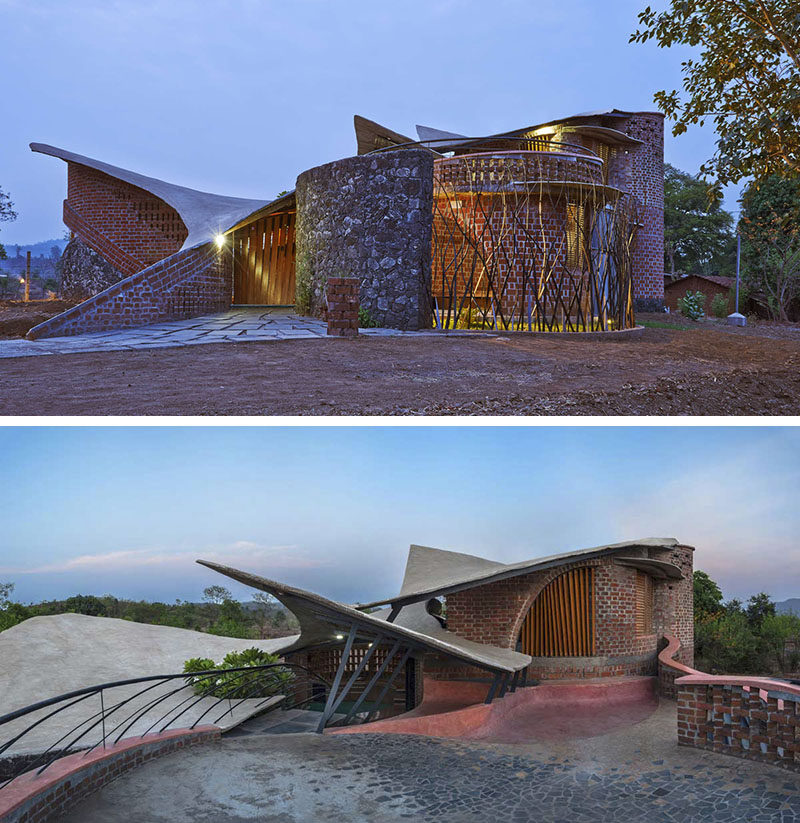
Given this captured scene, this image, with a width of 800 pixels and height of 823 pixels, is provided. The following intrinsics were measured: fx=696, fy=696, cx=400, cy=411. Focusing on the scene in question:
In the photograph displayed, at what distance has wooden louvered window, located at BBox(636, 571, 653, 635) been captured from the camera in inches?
420

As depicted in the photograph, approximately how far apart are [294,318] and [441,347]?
14.7 feet

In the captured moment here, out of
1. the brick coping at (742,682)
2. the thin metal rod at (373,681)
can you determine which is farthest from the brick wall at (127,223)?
the brick coping at (742,682)

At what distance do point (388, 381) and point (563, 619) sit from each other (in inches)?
203

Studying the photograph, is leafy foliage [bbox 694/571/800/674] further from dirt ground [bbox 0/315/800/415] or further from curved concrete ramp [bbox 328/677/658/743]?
dirt ground [bbox 0/315/800/415]

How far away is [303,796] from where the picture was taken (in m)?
5.05

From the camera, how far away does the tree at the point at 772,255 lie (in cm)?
2659

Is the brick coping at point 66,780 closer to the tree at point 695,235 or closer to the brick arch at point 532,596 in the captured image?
the brick arch at point 532,596

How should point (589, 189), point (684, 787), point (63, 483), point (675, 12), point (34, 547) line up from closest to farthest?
point (684, 787) → point (675, 12) → point (589, 189) → point (63, 483) → point (34, 547)

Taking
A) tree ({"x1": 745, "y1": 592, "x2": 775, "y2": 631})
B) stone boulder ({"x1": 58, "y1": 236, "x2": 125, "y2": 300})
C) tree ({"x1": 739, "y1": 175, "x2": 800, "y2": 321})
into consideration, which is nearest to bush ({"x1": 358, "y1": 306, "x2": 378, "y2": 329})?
stone boulder ({"x1": 58, "y1": 236, "x2": 125, "y2": 300})

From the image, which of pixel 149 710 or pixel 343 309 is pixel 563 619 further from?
pixel 149 710

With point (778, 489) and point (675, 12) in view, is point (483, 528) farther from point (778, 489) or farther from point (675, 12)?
point (675, 12)

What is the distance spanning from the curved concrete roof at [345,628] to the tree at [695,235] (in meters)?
36.2

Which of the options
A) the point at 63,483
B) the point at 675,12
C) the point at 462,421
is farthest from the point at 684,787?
the point at 63,483

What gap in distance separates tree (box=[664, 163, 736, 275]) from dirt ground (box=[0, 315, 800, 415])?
3368 centimetres
